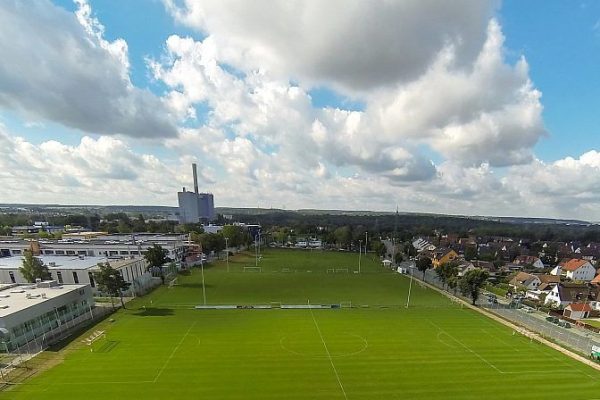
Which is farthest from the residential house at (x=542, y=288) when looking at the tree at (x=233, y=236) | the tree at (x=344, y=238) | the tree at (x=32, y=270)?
the tree at (x=32, y=270)

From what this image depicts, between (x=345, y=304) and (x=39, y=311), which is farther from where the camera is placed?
(x=345, y=304)

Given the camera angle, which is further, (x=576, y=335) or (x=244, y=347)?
(x=576, y=335)

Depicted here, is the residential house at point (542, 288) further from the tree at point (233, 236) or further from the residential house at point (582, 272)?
the tree at point (233, 236)

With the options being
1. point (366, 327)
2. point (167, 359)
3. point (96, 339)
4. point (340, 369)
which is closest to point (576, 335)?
point (366, 327)

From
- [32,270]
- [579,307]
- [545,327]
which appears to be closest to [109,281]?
[32,270]

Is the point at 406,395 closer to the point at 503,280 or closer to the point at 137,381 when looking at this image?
the point at 137,381

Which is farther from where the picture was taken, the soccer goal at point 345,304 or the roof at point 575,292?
the roof at point 575,292

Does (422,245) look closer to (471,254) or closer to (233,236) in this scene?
(471,254)
